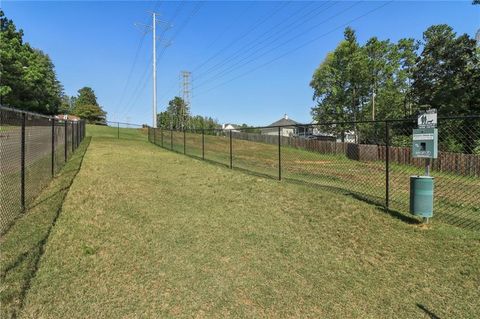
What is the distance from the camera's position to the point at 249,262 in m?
4.30

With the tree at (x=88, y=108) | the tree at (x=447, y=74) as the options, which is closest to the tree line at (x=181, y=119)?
the tree at (x=88, y=108)

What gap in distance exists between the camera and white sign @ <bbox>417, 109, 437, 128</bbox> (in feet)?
17.3

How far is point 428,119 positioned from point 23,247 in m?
5.60

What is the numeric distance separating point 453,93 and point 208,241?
35287 millimetres

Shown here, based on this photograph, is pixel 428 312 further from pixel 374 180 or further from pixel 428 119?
pixel 374 180

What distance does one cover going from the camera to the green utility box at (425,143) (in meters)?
5.30

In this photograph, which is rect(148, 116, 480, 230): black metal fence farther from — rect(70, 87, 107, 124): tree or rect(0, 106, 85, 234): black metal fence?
rect(70, 87, 107, 124): tree

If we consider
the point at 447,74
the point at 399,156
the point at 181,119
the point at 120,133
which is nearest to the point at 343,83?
the point at 447,74

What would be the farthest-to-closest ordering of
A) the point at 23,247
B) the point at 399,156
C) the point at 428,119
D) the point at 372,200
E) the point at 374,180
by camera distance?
the point at 399,156, the point at 374,180, the point at 372,200, the point at 428,119, the point at 23,247

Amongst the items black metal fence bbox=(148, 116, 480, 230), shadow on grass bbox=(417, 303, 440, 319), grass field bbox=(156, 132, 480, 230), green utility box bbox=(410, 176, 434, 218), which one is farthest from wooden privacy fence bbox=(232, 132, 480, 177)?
shadow on grass bbox=(417, 303, 440, 319)

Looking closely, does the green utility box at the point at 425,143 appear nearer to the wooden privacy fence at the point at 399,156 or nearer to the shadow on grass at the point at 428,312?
the shadow on grass at the point at 428,312

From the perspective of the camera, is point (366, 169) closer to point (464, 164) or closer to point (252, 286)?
point (464, 164)

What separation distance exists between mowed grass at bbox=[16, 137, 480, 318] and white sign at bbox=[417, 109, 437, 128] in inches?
58.1

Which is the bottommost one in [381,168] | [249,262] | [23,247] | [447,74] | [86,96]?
[249,262]
